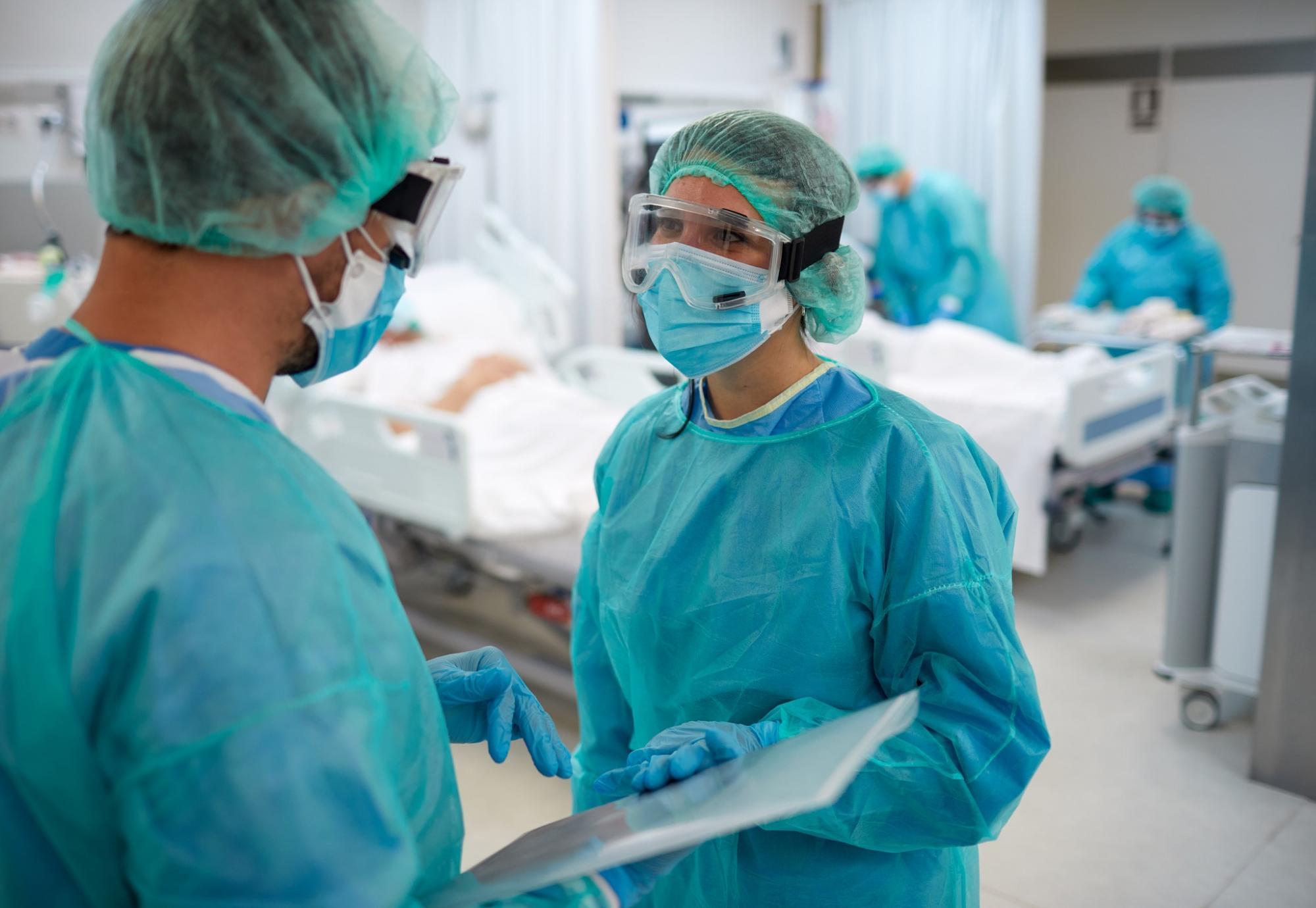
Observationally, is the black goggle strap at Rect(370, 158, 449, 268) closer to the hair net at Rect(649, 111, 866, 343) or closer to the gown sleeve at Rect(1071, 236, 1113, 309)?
the hair net at Rect(649, 111, 866, 343)

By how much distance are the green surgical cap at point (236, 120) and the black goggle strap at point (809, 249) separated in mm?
619

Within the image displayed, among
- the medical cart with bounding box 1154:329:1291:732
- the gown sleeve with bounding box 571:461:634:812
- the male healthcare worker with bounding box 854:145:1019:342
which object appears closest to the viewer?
the gown sleeve with bounding box 571:461:634:812

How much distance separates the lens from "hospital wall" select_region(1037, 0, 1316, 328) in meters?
6.67

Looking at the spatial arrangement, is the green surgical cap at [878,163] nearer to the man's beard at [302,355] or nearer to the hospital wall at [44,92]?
the hospital wall at [44,92]

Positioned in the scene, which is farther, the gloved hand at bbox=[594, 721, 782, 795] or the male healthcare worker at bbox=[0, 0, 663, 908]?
the gloved hand at bbox=[594, 721, 782, 795]

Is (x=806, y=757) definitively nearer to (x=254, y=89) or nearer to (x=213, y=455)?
(x=213, y=455)

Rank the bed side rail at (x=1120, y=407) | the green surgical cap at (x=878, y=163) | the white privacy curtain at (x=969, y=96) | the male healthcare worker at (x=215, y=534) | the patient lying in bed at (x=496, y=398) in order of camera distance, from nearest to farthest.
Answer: the male healthcare worker at (x=215, y=534) < the patient lying in bed at (x=496, y=398) < the bed side rail at (x=1120, y=407) < the green surgical cap at (x=878, y=163) < the white privacy curtain at (x=969, y=96)

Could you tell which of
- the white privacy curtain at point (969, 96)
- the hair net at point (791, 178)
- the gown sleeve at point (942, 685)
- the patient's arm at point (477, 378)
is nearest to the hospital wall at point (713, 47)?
the white privacy curtain at point (969, 96)

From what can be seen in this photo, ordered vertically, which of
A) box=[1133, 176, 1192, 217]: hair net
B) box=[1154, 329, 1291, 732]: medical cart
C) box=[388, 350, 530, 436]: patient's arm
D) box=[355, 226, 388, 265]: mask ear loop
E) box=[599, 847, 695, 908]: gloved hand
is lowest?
box=[1154, 329, 1291, 732]: medical cart

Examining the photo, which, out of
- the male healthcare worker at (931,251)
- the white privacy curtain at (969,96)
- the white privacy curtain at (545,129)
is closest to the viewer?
the white privacy curtain at (545,129)

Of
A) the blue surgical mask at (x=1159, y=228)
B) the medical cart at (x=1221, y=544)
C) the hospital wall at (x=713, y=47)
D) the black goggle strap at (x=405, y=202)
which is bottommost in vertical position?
the medical cart at (x=1221, y=544)

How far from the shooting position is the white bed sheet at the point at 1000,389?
3.93 meters

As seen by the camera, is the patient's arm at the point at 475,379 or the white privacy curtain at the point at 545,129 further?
the white privacy curtain at the point at 545,129

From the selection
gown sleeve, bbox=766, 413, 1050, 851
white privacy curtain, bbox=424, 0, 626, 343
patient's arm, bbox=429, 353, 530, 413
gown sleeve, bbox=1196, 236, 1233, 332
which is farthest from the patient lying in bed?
gown sleeve, bbox=1196, 236, 1233, 332
